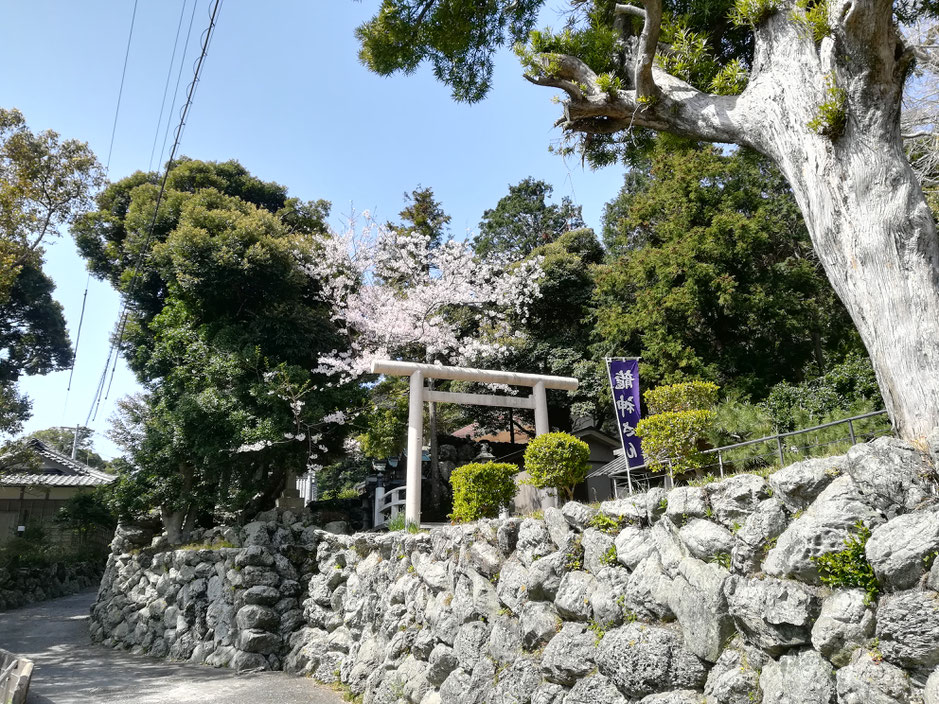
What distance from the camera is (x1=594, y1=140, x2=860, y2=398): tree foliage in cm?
1360

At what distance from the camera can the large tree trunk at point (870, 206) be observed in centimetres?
478

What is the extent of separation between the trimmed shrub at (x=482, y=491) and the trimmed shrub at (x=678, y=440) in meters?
2.43

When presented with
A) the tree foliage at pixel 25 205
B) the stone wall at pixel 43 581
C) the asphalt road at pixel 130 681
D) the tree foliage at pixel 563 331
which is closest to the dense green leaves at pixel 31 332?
the tree foliage at pixel 25 205

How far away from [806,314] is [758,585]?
36.7 ft

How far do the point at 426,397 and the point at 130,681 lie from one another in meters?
7.09

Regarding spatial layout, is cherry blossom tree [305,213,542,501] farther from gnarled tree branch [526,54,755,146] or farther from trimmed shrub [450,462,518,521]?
gnarled tree branch [526,54,755,146]

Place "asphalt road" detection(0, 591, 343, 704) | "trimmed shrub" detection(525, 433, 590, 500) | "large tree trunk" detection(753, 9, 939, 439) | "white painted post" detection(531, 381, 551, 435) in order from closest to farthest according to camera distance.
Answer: "large tree trunk" detection(753, 9, 939, 439), "trimmed shrub" detection(525, 433, 590, 500), "asphalt road" detection(0, 591, 343, 704), "white painted post" detection(531, 381, 551, 435)

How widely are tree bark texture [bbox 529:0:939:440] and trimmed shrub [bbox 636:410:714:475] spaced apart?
2033mm

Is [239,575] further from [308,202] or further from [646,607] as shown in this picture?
[308,202]

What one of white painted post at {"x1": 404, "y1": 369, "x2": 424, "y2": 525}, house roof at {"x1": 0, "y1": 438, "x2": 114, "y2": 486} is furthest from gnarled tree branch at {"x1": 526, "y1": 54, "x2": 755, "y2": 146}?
house roof at {"x1": 0, "y1": 438, "x2": 114, "y2": 486}

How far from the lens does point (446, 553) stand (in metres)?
8.36

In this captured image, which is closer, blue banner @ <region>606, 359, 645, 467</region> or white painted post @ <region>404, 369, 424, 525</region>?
blue banner @ <region>606, 359, 645, 467</region>

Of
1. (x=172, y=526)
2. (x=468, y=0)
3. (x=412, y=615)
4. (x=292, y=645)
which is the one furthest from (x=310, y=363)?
(x=468, y=0)

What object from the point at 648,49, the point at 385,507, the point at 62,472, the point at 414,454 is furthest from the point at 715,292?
the point at 62,472
